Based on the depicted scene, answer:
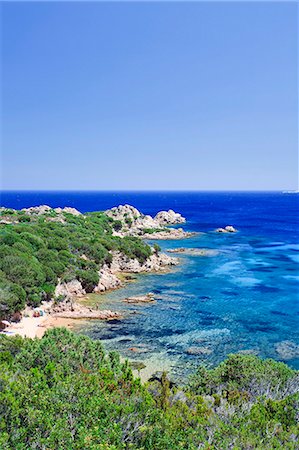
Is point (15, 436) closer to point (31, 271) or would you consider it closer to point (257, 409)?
point (257, 409)

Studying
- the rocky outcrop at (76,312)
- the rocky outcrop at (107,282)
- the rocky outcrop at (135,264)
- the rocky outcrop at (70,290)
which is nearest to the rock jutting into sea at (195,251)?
the rocky outcrop at (135,264)

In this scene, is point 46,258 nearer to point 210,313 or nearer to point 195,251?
point 210,313

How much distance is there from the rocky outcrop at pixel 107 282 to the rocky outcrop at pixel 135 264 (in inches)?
170

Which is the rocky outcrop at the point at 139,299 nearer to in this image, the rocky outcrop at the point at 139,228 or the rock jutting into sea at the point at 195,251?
the rock jutting into sea at the point at 195,251

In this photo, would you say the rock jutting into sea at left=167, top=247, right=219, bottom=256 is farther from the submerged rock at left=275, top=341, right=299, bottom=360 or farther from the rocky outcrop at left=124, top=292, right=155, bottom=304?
the submerged rock at left=275, top=341, right=299, bottom=360

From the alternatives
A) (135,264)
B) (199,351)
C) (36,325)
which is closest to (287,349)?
→ (199,351)

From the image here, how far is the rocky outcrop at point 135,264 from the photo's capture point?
4834 cm

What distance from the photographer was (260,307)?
118ft

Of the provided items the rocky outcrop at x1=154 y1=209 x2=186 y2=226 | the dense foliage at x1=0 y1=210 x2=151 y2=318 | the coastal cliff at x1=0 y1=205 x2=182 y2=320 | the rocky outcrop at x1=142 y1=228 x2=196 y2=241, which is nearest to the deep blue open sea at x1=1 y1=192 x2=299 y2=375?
the coastal cliff at x1=0 y1=205 x2=182 y2=320

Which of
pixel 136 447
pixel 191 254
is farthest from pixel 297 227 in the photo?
pixel 136 447

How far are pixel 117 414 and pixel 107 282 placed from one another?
101 ft

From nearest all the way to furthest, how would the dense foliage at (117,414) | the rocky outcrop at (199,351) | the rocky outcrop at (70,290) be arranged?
the dense foliage at (117,414) → the rocky outcrop at (199,351) → the rocky outcrop at (70,290)

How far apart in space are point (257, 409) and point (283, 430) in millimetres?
953

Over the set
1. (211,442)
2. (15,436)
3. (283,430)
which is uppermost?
(15,436)
